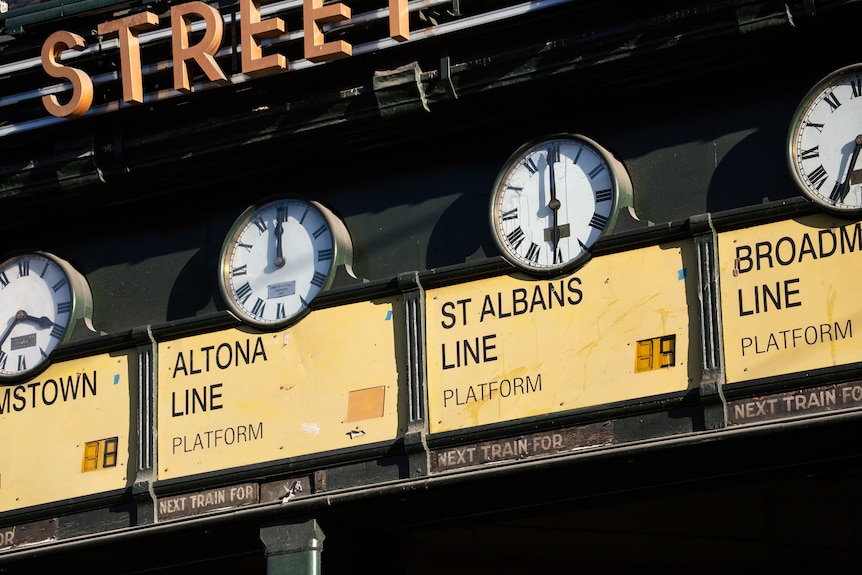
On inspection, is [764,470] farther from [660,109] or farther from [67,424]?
[67,424]

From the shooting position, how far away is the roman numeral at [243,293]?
20.2 m

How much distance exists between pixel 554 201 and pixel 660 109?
1.24 metres

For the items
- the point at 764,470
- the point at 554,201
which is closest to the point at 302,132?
the point at 554,201

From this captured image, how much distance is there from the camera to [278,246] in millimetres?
20172

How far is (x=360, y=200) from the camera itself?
20156 millimetres

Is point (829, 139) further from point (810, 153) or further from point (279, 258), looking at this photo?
point (279, 258)

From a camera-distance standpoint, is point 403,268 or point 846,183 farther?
point 403,268

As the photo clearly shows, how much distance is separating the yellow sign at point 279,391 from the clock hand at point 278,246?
2.15 feet

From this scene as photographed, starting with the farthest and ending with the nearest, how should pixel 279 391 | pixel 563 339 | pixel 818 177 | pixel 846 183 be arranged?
1. pixel 279 391
2. pixel 563 339
3. pixel 818 177
4. pixel 846 183

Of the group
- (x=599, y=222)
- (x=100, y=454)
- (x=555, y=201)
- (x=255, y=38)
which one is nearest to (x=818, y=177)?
(x=599, y=222)

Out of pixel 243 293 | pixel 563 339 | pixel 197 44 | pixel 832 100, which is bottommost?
pixel 563 339

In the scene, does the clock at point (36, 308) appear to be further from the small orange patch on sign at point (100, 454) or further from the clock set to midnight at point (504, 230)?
the small orange patch on sign at point (100, 454)

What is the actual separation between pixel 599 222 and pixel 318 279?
9.02 feet

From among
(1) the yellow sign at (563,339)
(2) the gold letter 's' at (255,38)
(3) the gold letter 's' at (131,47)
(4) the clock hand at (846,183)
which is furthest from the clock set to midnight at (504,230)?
(3) the gold letter 's' at (131,47)
